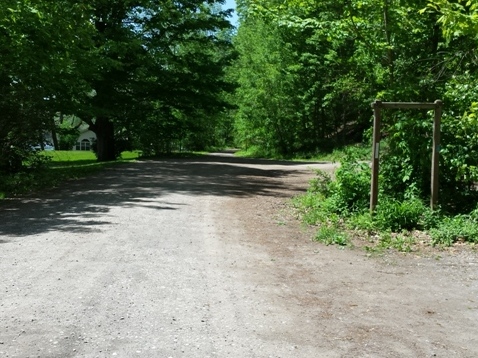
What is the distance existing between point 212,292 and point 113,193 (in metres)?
7.60

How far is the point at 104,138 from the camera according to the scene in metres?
28.1

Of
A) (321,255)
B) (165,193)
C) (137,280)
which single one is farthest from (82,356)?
(165,193)

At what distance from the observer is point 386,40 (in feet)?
35.5

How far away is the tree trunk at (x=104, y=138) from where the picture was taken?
1096 inches

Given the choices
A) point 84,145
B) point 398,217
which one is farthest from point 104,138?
point 84,145

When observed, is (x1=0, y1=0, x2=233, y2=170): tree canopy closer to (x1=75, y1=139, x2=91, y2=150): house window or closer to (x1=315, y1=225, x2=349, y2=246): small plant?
(x1=315, y1=225, x2=349, y2=246): small plant

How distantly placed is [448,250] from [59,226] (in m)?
6.09

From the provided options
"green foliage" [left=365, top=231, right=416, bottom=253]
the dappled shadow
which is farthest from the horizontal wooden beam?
the dappled shadow

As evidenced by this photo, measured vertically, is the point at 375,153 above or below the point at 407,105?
below

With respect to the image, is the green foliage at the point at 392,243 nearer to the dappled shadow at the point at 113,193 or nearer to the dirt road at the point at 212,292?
the dirt road at the point at 212,292

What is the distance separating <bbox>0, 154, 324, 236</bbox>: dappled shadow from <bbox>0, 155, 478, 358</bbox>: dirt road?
0.34ft

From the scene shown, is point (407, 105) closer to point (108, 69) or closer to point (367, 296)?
point (367, 296)

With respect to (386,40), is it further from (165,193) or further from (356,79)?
(165,193)

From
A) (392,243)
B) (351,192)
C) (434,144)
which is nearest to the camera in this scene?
(392,243)
